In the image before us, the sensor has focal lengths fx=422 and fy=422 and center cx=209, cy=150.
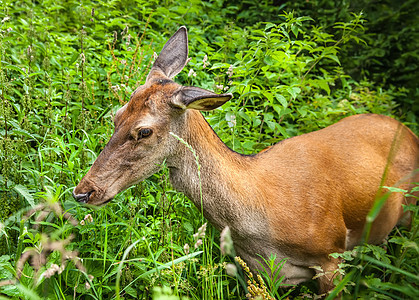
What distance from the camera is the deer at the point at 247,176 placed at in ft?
9.55

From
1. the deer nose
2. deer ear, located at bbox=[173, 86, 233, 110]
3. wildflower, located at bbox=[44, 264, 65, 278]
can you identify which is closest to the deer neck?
deer ear, located at bbox=[173, 86, 233, 110]

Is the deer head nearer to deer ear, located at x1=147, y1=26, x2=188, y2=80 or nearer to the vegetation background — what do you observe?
the vegetation background

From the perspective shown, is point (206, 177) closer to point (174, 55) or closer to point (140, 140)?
point (140, 140)

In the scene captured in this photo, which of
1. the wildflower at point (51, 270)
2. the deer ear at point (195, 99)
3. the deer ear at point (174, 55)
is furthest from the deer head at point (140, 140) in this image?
the wildflower at point (51, 270)

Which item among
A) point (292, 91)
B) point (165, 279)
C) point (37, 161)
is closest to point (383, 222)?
point (292, 91)

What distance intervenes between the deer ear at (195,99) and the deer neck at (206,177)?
0.56ft

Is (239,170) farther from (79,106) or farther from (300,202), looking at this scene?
(79,106)

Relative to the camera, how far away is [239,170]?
317 cm

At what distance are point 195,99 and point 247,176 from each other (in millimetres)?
770

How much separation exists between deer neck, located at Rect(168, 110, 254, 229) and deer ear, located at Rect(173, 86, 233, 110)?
6.7 inches

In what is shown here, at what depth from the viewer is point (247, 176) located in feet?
10.4

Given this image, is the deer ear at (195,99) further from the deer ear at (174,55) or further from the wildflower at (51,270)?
the wildflower at (51,270)

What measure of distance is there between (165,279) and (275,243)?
85cm

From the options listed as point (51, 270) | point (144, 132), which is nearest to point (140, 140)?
point (144, 132)
